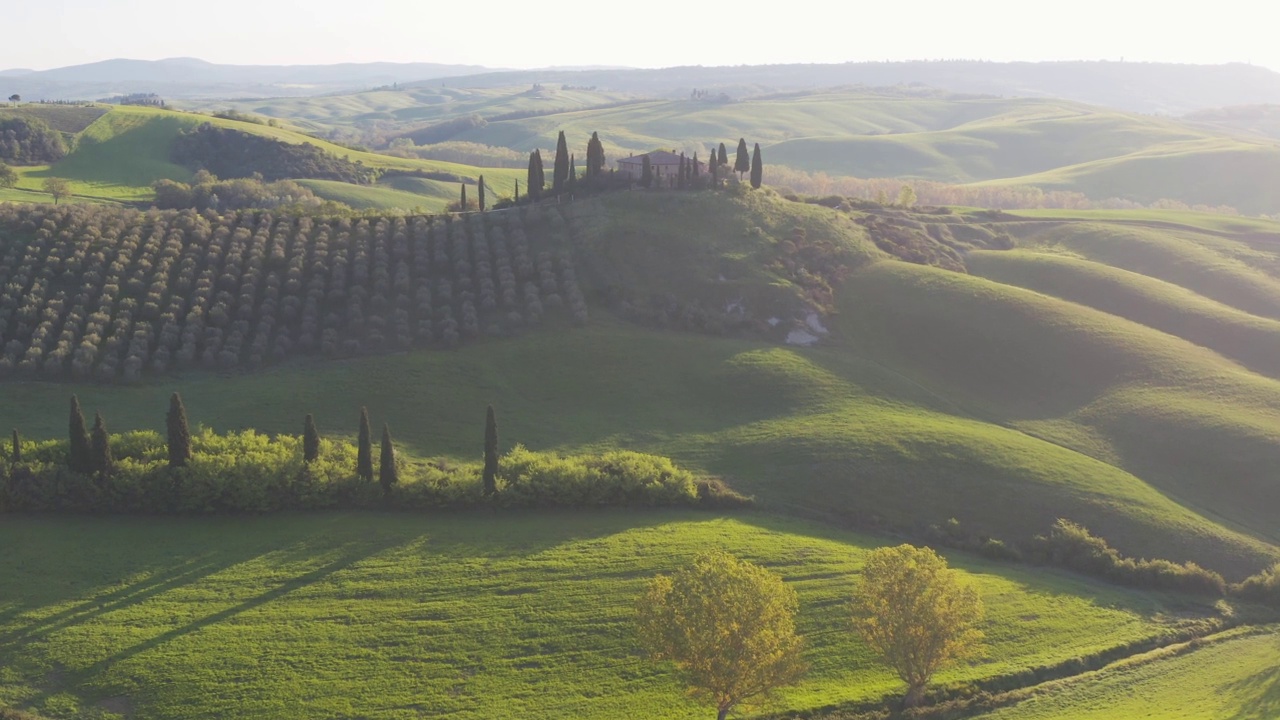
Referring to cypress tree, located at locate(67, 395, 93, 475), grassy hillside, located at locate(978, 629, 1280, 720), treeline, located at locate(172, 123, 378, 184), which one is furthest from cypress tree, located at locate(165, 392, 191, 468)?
treeline, located at locate(172, 123, 378, 184)

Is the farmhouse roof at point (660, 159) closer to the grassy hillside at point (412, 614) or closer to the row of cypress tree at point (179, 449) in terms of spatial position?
the row of cypress tree at point (179, 449)

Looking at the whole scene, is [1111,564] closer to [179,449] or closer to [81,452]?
[179,449]

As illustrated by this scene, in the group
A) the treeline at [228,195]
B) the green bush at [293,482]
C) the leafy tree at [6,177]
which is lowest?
the green bush at [293,482]

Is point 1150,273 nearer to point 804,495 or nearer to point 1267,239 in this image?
point 1267,239

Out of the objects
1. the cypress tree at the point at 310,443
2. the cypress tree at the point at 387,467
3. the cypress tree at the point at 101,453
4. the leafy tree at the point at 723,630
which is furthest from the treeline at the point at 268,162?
the leafy tree at the point at 723,630

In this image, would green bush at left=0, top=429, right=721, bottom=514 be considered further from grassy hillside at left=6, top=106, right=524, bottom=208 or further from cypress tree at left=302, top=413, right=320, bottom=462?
grassy hillside at left=6, top=106, right=524, bottom=208

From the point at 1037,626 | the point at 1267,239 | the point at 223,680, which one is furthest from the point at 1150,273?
the point at 223,680

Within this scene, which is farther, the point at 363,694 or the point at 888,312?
the point at 888,312
